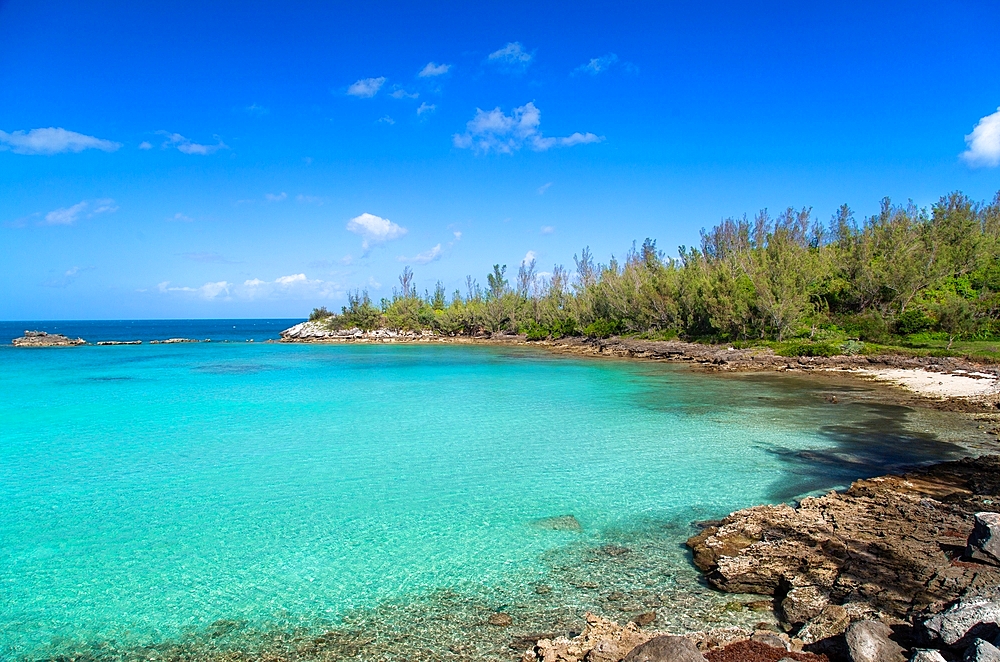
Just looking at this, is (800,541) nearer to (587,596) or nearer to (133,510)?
(587,596)

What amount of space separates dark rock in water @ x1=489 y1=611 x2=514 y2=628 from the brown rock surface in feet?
9.92

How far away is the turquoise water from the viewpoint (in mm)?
7535

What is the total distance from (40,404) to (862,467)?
32292 millimetres

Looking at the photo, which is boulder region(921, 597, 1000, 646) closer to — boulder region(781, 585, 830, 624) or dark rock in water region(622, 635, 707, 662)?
boulder region(781, 585, 830, 624)

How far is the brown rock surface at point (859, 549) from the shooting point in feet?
22.8

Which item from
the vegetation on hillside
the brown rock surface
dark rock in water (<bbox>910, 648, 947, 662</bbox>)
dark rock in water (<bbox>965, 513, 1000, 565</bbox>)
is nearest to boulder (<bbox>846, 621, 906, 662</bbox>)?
dark rock in water (<bbox>910, 648, 947, 662</bbox>)

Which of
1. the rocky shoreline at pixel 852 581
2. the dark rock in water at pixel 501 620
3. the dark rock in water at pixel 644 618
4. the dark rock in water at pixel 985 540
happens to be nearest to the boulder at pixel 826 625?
the rocky shoreline at pixel 852 581

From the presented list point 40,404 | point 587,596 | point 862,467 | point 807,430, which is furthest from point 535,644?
point 40,404

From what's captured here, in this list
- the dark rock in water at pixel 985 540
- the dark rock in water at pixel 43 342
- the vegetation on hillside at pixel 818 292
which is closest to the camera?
the dark rock in water at pixel 985 540

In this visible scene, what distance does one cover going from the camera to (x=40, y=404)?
25.7 metres

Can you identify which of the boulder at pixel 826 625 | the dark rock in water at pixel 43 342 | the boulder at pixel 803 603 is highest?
the dark rock in water at pixel 43 342

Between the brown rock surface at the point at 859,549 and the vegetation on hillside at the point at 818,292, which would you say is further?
the vegetation on hillside at the point at 818,292

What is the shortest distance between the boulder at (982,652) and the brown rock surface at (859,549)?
188 cm

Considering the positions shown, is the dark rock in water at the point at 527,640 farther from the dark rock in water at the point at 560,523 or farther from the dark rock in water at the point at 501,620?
the dark rock in water at the point at 560,523
